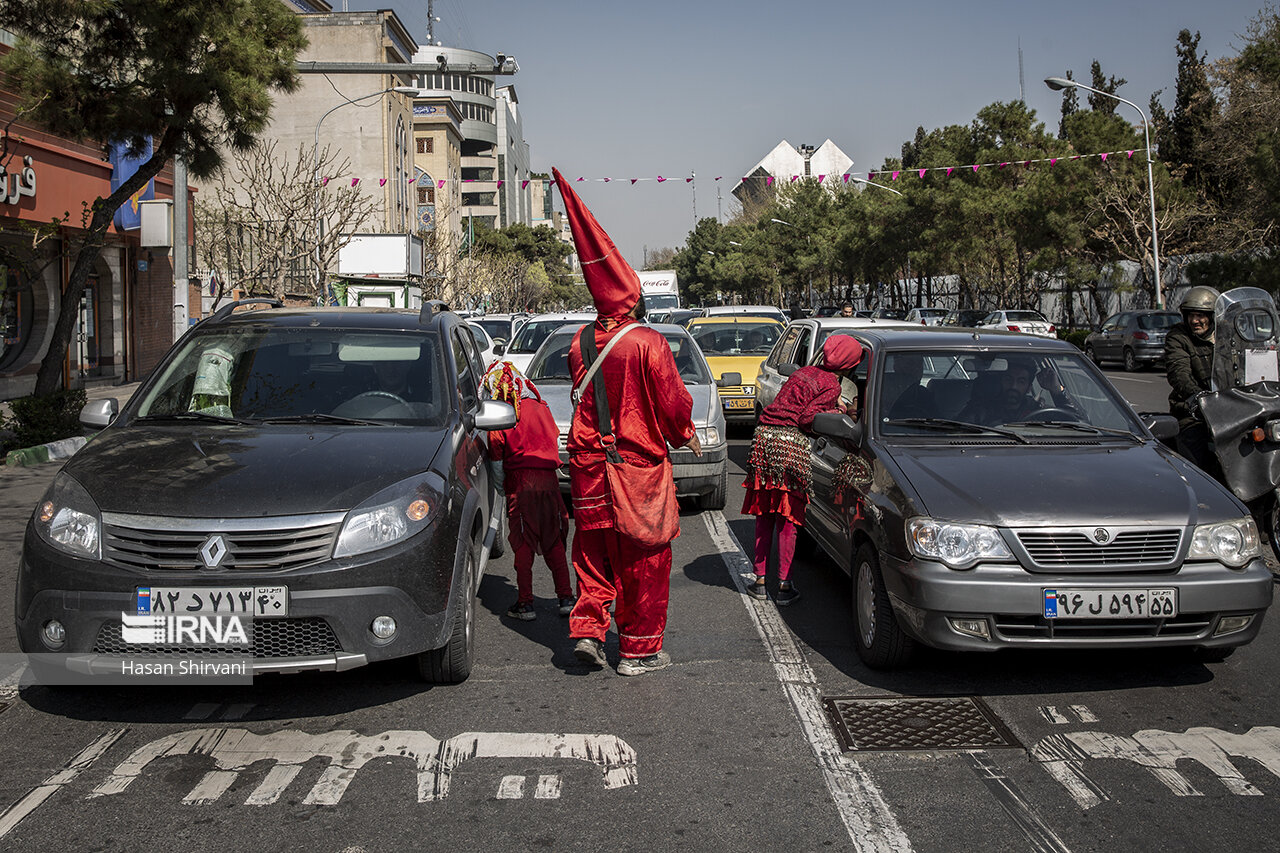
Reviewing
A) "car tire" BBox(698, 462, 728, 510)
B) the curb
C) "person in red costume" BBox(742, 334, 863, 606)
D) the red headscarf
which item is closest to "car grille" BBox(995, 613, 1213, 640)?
"person in red costume" BBox(742, 334, 863, 606)

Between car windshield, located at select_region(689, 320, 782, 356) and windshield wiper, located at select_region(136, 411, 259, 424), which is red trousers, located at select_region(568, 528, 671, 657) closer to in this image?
windshield wiper, located at select_region(136, 411, 259, 424)

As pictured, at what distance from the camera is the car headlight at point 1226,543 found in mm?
4965

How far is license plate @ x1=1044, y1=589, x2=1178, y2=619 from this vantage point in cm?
479

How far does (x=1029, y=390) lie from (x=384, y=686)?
3743 mm

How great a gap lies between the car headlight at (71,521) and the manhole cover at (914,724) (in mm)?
3013

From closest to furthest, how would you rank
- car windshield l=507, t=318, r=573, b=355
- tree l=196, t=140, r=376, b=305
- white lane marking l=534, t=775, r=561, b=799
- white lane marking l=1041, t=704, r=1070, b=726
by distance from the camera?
white lane marking l=534, t=775, r=561, b=799 < white lane marking l=1041, t=704, r=1070, b=726 < car windshield l=507, t=318, r=573, b=355 < tree l=196, t=140, r=376, b=305

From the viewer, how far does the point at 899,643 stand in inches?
207

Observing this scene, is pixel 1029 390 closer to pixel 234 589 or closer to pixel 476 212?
pixel 234 589

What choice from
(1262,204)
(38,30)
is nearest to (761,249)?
(1262,204)

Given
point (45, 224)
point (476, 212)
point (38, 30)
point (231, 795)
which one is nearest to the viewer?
point (231, 795)

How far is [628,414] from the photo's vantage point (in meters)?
5.18

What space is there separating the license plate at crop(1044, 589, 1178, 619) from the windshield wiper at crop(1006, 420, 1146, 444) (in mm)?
Result: 1391

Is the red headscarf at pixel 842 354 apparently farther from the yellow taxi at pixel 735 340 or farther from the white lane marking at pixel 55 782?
the yellow taxi at pixel 735 340

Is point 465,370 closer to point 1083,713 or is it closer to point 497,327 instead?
point 1083,713
